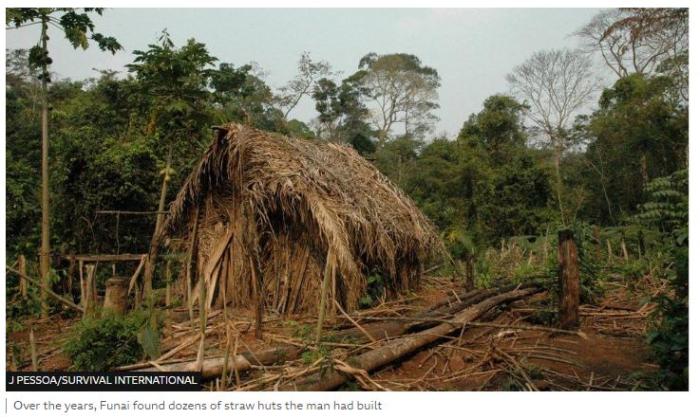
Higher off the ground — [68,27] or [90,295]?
[68,27]

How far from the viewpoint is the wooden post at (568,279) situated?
600cm

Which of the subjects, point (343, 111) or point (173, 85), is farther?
point (343, 111)

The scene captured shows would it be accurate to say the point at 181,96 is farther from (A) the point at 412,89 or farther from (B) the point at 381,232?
(A) the point at 412,89

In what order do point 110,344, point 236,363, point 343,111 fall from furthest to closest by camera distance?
point 343,111
point 110,344
point 236,363

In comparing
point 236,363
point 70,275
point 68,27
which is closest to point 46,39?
point 68,27

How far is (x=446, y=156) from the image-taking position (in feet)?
72.7

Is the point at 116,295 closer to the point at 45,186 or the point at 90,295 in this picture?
the point at 90,295

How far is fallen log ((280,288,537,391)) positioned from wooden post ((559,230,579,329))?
39.6 inches

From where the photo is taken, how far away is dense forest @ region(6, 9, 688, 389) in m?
7.77

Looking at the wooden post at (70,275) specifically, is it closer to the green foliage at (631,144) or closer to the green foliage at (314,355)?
the green foliage at (314,355)

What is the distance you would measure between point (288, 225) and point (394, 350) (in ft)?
10.5

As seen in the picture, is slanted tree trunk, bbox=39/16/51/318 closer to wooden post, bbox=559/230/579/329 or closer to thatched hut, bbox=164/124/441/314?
thatched hut, bbox=164/124/441/314
